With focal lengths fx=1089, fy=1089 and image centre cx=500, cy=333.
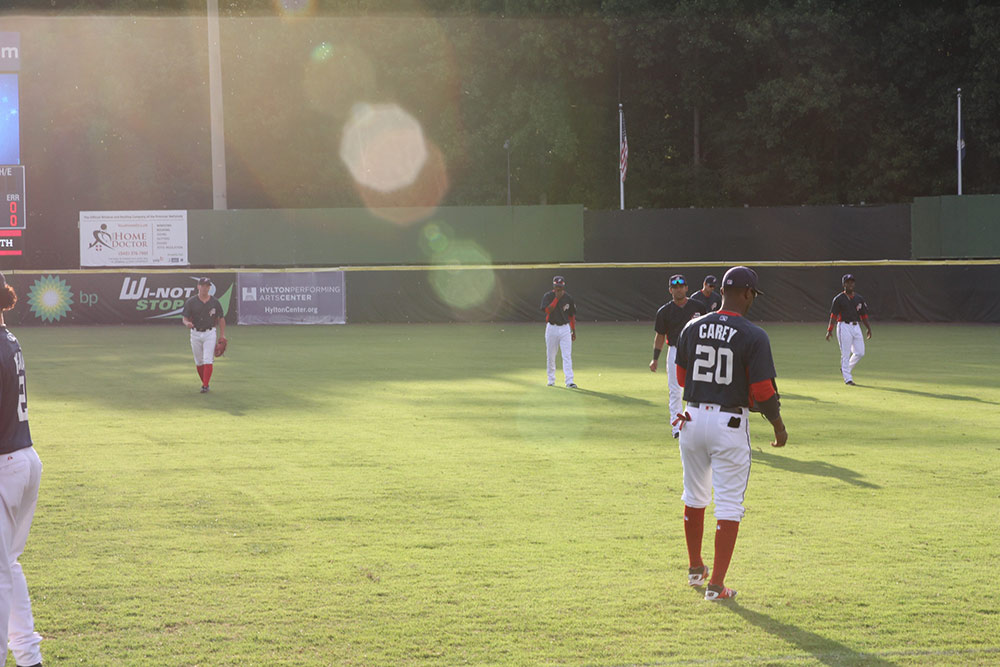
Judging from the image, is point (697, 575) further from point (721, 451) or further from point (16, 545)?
point (16, 545)

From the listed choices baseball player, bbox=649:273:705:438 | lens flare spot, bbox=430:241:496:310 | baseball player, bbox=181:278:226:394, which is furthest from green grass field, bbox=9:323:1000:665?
lens flare spot, bbox=430:241:496:310

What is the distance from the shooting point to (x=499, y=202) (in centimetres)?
5306

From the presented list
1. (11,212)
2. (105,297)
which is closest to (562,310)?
(11,212)

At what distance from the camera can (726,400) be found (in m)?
7.14

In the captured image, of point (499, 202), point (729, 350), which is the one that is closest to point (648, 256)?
point (499, 202)

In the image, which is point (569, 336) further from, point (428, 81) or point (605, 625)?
point (428, 81)

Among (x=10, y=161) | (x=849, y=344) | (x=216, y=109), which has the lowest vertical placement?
(x=849, y=344)

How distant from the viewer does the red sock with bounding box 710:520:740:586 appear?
7.20 metres

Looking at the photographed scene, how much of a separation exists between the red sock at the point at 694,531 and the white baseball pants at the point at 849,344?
45.5ft

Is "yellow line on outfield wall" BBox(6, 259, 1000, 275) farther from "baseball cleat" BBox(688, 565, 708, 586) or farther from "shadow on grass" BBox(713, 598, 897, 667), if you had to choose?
"shadow on grass" BBox(713, 598, 897, 667)

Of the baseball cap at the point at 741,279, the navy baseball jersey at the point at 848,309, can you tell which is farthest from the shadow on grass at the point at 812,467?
the navy baseball jersey at the point at 848,309

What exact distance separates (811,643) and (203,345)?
1488 cm

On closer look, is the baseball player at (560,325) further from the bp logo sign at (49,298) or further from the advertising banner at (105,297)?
the bp logo sign at (49,298)

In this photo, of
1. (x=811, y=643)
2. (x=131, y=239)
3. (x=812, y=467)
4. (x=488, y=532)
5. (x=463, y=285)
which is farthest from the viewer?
(x=131, y=239)
